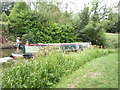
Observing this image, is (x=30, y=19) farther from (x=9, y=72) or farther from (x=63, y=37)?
(x=9, y=72)

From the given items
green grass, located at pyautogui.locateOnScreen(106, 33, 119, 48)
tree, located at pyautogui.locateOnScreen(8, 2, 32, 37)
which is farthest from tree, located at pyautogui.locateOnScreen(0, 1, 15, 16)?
tree, located at pyautogui.locateOnScreen(8, 2, 32, 37)

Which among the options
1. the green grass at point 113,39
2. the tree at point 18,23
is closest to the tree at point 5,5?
the green grass at point 113,39

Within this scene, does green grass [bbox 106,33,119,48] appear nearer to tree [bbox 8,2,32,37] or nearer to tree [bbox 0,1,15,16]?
tree [bbox 0,1,15,16]

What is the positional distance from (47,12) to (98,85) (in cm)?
318

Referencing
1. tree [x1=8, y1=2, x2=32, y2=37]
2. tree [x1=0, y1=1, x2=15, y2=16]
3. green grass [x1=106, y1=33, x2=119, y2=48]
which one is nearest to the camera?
tree [x1=0, y1=1, x2=15, y2=16]

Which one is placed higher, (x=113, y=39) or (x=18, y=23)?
(x=18, y=23)

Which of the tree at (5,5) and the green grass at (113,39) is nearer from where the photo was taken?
the tree at (5,5)

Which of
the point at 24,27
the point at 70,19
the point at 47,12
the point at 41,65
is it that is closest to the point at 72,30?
the point at 70,19

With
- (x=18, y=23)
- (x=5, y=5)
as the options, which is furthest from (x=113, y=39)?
(x=18, y=23)

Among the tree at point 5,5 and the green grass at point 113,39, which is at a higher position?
the tree at point 5,5

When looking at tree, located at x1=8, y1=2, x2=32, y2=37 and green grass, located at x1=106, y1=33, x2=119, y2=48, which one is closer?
green grass, located at x1=106, y1=33, x2=119, y2=48

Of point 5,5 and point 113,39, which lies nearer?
point 5,5

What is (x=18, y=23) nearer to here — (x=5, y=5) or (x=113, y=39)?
(x=5, y=5)

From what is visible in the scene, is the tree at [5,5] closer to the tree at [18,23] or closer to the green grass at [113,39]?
the green grass at [113,39]
